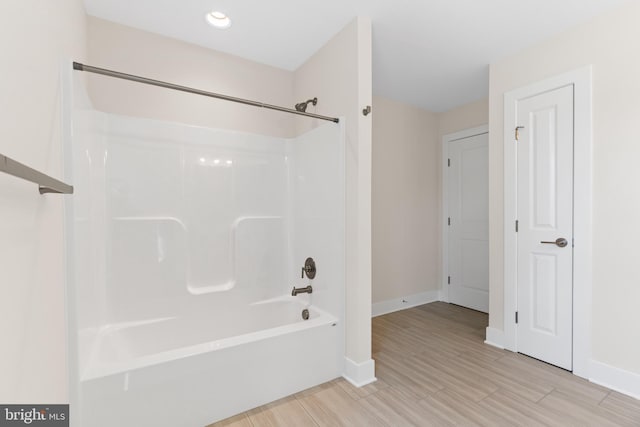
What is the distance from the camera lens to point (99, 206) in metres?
1.88

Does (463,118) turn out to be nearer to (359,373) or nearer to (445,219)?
(445,219)

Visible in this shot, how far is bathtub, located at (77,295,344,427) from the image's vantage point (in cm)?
132

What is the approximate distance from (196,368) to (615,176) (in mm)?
2813

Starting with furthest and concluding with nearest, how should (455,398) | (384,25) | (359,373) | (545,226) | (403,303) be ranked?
(403,303) < (545,226) < (384,25) < (359,373) < (455,398)

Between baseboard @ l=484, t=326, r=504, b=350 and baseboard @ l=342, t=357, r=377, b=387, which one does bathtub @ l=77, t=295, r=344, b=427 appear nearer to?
baseboard @ l=342, t=357, r=377, b=387

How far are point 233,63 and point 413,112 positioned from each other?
2.28 m

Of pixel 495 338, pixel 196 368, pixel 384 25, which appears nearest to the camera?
pixel 196 368

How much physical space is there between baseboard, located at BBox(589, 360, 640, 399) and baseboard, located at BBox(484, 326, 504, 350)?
1.90 ft

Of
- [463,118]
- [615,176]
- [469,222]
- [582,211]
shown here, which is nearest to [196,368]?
[582,211]

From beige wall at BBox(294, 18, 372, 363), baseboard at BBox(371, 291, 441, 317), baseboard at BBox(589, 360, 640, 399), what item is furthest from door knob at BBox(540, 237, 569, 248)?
baseboard at BBox(371, 291, 441, 317)

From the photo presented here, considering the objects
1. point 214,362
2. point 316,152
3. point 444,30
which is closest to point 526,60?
point 444,30

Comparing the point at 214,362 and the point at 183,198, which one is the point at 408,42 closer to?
the point at 183,198

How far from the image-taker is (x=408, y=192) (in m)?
3.56

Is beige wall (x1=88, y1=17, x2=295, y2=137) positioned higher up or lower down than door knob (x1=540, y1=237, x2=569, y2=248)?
higher up
